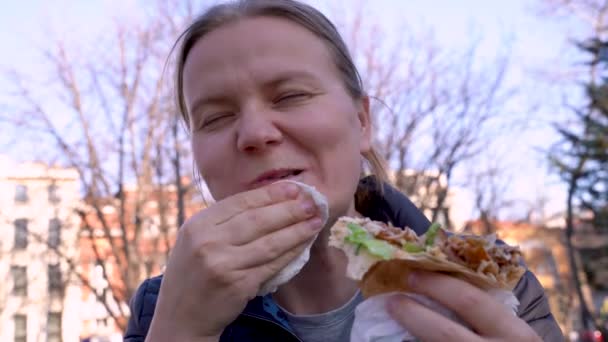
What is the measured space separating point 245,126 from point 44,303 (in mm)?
17878

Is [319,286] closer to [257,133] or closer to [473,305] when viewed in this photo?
[257,133]

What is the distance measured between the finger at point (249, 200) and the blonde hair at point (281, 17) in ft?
2.24

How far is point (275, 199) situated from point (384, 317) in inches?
17.1

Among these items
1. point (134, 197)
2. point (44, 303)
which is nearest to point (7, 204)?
point (44, 303)

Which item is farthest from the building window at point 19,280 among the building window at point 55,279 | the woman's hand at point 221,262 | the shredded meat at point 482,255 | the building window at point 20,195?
the shredded meat at point 482,255

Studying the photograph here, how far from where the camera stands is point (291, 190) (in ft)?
5.27

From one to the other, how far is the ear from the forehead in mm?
321

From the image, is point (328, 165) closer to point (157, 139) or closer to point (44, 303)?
point (157, 139)

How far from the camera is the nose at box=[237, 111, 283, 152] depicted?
5.61 feet

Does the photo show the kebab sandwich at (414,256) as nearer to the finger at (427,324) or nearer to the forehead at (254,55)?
the finger at (427,324)

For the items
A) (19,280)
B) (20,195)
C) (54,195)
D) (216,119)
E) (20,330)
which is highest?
(216,119)

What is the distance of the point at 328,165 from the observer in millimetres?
1828

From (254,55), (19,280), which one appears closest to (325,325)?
(254,55)

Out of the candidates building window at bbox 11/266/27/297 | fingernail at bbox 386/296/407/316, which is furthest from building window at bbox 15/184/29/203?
fingernail at bbox 386/296/407/316
